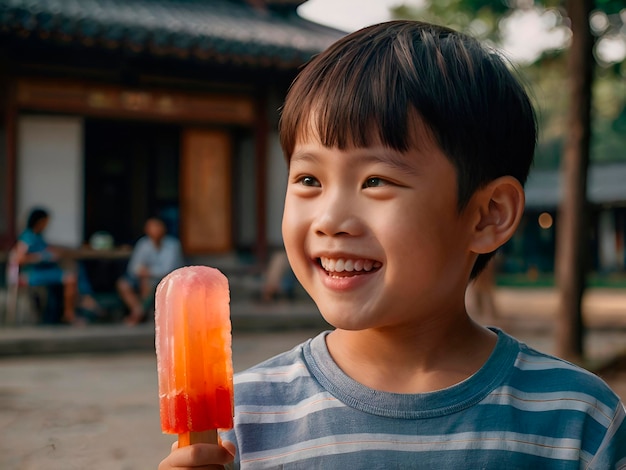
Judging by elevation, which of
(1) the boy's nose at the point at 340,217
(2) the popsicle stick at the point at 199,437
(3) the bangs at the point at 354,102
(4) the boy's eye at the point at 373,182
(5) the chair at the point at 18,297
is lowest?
(5) the chair at the point at 18,297

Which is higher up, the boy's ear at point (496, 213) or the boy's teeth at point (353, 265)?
the boy's ear at point (496, 213)

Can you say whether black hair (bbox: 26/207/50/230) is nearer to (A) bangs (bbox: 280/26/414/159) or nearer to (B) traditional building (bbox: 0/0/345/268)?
(B) traditional building (bbox: 0/0/345/268)

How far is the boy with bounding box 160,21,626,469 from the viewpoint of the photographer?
141 cm

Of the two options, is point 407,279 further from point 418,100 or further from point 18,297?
point 18,297

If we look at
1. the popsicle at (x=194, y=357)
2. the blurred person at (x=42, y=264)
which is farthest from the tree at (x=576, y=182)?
the popsicle at (x=194, y=357)

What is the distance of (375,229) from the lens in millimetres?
1390

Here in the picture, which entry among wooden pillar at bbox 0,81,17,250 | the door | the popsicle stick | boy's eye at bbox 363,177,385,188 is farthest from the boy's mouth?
the door

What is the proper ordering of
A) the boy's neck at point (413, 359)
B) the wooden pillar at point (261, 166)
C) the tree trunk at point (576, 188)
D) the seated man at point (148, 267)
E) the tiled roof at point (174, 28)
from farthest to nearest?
the wooden pillar at point (261, 166)
the seated man at point (148, 267)
the tiled roof at point (174, 28)
the tree trunk at point (576, 188)
the boy's neck at point (413, 359)

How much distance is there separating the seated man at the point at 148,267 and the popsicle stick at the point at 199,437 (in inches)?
→ 372

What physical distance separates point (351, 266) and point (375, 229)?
85 mm

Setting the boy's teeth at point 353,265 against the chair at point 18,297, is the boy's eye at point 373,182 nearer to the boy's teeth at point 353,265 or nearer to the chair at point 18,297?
the boy's teeth at point 353,265

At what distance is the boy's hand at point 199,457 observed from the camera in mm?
1314

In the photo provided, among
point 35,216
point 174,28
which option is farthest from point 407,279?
point 174,28

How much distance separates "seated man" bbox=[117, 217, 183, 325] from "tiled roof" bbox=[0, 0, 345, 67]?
8.02 feet
